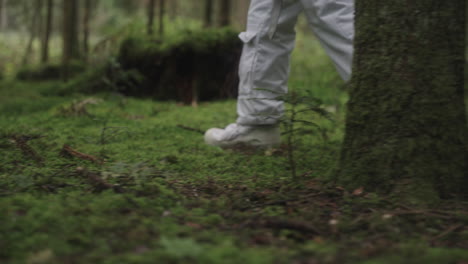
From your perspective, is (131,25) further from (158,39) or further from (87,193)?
(87,193)

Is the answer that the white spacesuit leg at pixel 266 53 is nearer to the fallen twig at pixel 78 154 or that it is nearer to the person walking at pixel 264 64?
the person walking at pixel 264 64

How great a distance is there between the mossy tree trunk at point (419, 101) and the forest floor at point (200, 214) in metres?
0.12

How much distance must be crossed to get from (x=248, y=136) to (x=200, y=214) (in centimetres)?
153

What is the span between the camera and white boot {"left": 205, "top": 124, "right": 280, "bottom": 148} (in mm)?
2977

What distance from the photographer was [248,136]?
299cm

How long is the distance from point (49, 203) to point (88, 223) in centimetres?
23

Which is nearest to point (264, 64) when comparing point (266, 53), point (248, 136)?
point (266, 53)

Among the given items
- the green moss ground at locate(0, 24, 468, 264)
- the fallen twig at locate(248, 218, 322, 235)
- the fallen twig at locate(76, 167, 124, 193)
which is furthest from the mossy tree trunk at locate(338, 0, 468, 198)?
the fallen twig at locate(76, 167, 124, 193)

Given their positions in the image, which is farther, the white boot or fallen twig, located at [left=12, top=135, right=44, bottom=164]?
the white boot

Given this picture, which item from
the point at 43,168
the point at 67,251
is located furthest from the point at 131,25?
the point at 67,251

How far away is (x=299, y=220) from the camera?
1.46 metres

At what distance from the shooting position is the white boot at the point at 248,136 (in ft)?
9.77

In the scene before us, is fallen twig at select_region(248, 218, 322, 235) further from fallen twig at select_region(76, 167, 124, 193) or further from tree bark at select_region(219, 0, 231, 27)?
tree bark at select_region(219, 0, 231, 27)

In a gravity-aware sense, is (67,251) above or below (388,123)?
below
